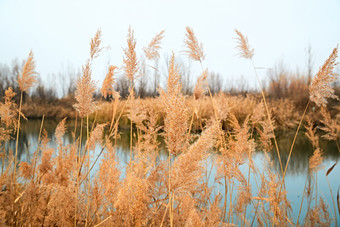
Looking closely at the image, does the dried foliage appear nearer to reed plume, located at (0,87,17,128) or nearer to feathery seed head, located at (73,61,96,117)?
feathery seed head, located at (73,61,96,117)

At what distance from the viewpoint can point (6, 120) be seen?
238cm

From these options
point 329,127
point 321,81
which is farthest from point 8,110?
point 329,127

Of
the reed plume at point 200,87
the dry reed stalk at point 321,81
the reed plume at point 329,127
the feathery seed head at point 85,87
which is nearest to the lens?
the feathery seed head at point 85,87

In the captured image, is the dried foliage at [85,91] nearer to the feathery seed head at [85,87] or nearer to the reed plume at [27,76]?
the feathery seed head at [85,87]

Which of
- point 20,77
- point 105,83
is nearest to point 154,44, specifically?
point 105,83

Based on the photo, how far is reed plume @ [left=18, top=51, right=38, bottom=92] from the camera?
81.4 inches

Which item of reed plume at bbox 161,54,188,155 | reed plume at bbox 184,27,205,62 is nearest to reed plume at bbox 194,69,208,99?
reed plume at bbox 184,27,205,62

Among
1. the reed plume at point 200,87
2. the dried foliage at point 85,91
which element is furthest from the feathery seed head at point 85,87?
the reed plume at point 200,87

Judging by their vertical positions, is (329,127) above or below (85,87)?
below

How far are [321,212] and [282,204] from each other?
0.45 metres

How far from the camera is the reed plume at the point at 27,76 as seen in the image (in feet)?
6.79

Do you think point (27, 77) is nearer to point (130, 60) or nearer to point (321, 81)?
point (130, 60)

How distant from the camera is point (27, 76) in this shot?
2.10m

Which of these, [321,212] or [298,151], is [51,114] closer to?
[298,151]
